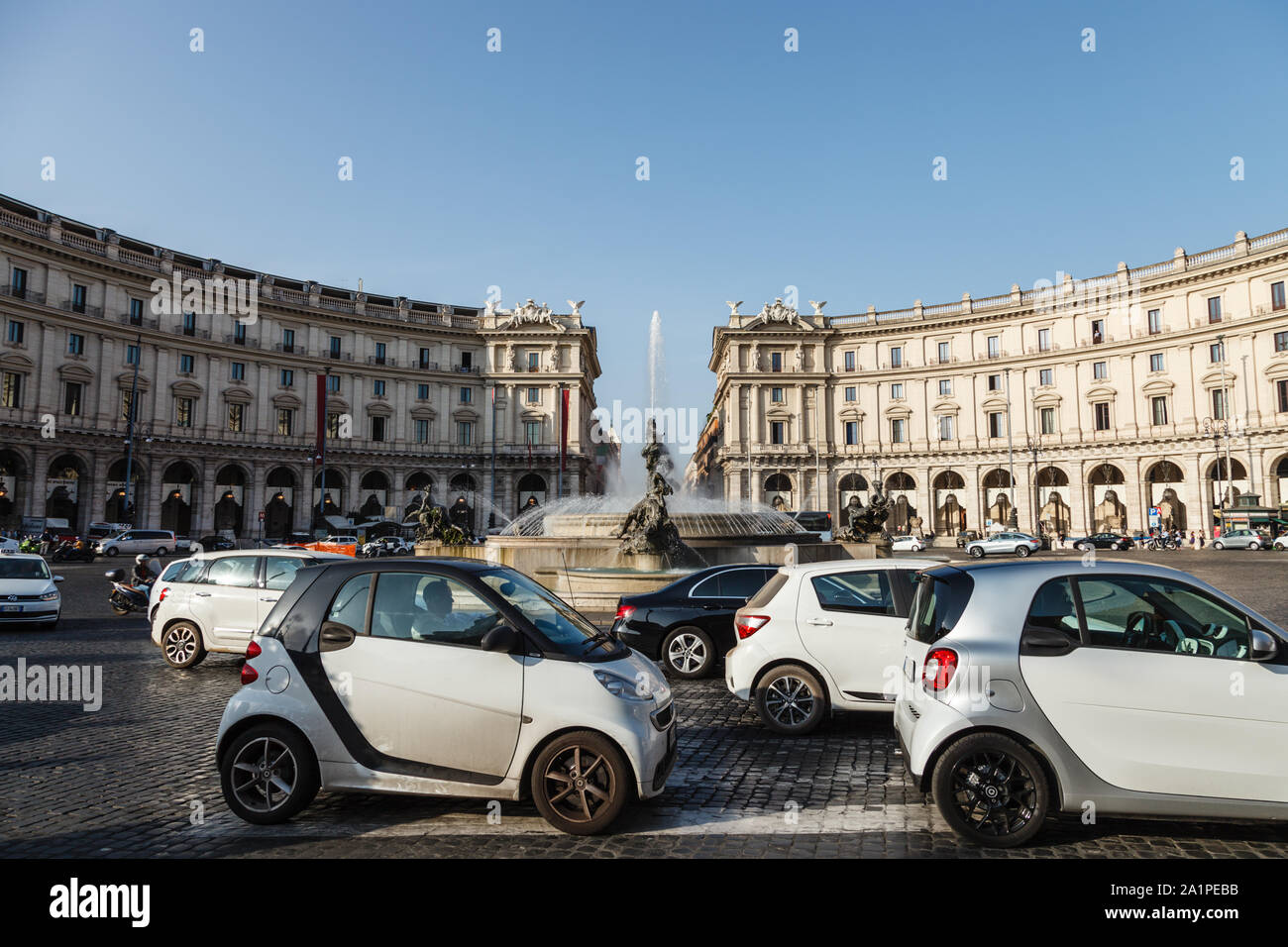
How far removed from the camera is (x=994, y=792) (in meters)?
4.31

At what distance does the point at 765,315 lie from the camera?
2864 inches

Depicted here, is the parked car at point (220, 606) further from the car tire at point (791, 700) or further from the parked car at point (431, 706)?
the car tire at point (791, 700)

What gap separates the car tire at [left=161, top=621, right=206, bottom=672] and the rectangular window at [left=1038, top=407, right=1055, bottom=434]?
66.4 meters

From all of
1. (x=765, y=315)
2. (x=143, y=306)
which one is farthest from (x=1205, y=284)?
(x=143, y=306)

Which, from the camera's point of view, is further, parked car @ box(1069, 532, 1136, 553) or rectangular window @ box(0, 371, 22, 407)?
parked car @ box(1069, 532, 1136, 553)

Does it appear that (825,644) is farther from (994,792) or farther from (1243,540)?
(1243,540)

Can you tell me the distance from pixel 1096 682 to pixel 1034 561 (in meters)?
0.89

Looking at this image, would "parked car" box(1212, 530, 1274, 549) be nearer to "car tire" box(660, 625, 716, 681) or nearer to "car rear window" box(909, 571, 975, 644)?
"car tire" box(660, 625, 716, 681)

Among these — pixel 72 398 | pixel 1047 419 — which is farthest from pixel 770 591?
pixel 1047 419

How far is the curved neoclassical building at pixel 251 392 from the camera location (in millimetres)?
48406

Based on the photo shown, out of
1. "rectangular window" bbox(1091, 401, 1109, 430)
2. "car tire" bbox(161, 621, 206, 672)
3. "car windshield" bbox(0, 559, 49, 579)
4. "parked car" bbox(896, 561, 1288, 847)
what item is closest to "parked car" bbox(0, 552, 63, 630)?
"car windshield" bbox(0, 559, 49, 579)

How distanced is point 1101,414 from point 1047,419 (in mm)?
3912

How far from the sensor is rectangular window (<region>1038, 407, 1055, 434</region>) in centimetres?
6272
